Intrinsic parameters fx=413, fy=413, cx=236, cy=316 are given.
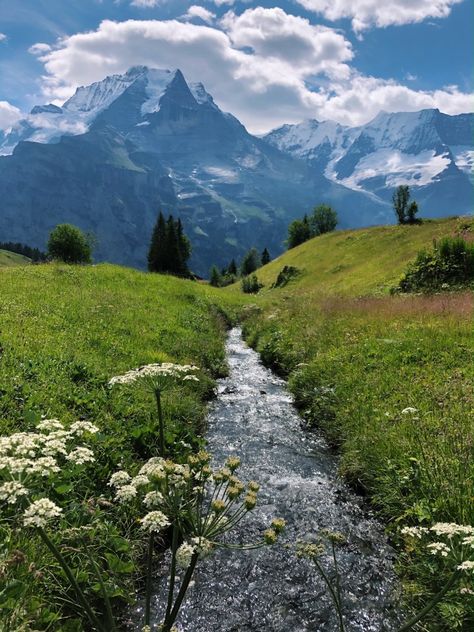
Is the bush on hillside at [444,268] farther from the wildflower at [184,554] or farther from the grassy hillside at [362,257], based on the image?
the wildflower at [184,554]

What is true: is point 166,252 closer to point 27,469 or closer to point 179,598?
point 27,469

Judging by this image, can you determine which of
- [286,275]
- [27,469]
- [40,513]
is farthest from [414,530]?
[286,275]

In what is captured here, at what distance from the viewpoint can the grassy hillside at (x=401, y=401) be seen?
22.4ft

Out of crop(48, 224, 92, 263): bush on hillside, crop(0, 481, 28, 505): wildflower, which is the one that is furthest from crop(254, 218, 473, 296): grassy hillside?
crop(48, 224, 92, 263): bush on hillside

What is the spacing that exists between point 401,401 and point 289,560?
571cm

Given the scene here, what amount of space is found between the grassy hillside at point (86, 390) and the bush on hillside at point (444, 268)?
45.9 feet

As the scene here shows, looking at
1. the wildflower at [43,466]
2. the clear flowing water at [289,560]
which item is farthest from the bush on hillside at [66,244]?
the wildflower at [43,466]

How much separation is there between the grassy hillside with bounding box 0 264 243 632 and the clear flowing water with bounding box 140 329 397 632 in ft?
4.27

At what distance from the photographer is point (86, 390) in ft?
35.8

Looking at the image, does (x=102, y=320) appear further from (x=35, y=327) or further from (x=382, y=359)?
(x=382, y=359)

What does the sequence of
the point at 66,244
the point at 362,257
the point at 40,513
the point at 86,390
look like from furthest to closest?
the point at 66,244 → the point at 362,257 → the point at 86,390 → the point at 40,513

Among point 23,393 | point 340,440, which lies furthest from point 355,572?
point 23,393

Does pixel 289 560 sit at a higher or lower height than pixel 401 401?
lower

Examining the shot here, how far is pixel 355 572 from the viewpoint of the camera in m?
7.04
